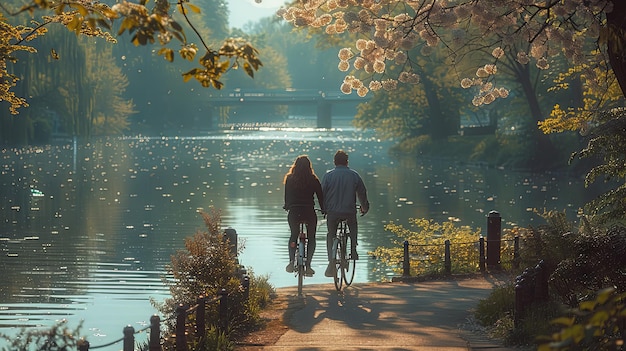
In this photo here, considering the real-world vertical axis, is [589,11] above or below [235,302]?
above

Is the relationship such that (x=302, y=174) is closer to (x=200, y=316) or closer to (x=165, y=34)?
(x=200, y=316)

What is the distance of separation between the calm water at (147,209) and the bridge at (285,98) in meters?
37.6

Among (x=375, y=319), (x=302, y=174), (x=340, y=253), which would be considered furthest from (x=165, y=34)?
(x=340, y=253)

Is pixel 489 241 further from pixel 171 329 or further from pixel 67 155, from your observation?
pixel 67 155

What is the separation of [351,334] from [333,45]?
5301 cm

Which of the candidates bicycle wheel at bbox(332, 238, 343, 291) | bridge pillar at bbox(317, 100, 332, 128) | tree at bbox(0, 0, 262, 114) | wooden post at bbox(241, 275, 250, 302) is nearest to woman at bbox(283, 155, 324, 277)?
bicycle wheel at bbox(332, 238, 343, 291)

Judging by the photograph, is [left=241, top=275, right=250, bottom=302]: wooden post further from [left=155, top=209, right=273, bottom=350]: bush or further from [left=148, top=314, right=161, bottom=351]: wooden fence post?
[left=148, top=314, right=161, bottom=351]: wooden fence post

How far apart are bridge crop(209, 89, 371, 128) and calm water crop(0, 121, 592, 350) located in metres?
37.6

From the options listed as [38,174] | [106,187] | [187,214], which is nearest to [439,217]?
[187,214]

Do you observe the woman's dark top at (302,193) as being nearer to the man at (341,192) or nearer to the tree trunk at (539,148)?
the man at (341,192)

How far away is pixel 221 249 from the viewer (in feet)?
40.7

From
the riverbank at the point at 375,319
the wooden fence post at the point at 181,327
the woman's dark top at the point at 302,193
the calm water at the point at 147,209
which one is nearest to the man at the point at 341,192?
the woman's dark top at the point at 302,193

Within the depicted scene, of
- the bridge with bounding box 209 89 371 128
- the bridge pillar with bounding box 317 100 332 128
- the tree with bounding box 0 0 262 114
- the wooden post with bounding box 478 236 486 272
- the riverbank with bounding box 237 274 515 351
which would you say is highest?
the bridge with bounding box 209 89 371 128

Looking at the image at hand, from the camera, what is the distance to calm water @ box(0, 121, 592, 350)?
21312mm
